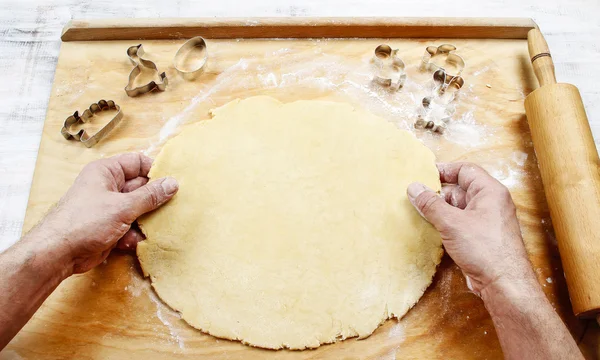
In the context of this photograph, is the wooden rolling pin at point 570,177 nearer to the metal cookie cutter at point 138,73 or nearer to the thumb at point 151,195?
the thumb at point 151,195

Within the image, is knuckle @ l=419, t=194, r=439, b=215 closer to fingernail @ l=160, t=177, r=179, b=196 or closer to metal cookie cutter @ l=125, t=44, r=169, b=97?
fingernail @ l=160, t=177, r=179, b=196

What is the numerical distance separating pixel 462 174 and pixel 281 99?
988mm

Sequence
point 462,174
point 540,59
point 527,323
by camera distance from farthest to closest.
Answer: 1. point 540,59
2. point 462,174
3. point 527,323

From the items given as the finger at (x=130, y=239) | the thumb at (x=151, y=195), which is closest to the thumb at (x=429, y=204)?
the thumb at (x=151, y=195)

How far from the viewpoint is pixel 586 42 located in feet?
8.63

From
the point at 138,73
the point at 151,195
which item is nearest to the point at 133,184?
the point at 151,195

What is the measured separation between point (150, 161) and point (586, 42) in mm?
2699

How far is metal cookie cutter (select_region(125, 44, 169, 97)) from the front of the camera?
2.20m

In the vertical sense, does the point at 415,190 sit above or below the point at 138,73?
below

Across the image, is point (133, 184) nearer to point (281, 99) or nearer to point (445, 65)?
point (281, 99)

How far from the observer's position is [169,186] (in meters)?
1.84

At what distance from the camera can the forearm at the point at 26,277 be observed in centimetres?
152

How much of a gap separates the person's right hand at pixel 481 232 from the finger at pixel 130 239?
3.99ft

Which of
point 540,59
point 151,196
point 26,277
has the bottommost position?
point 26,277
